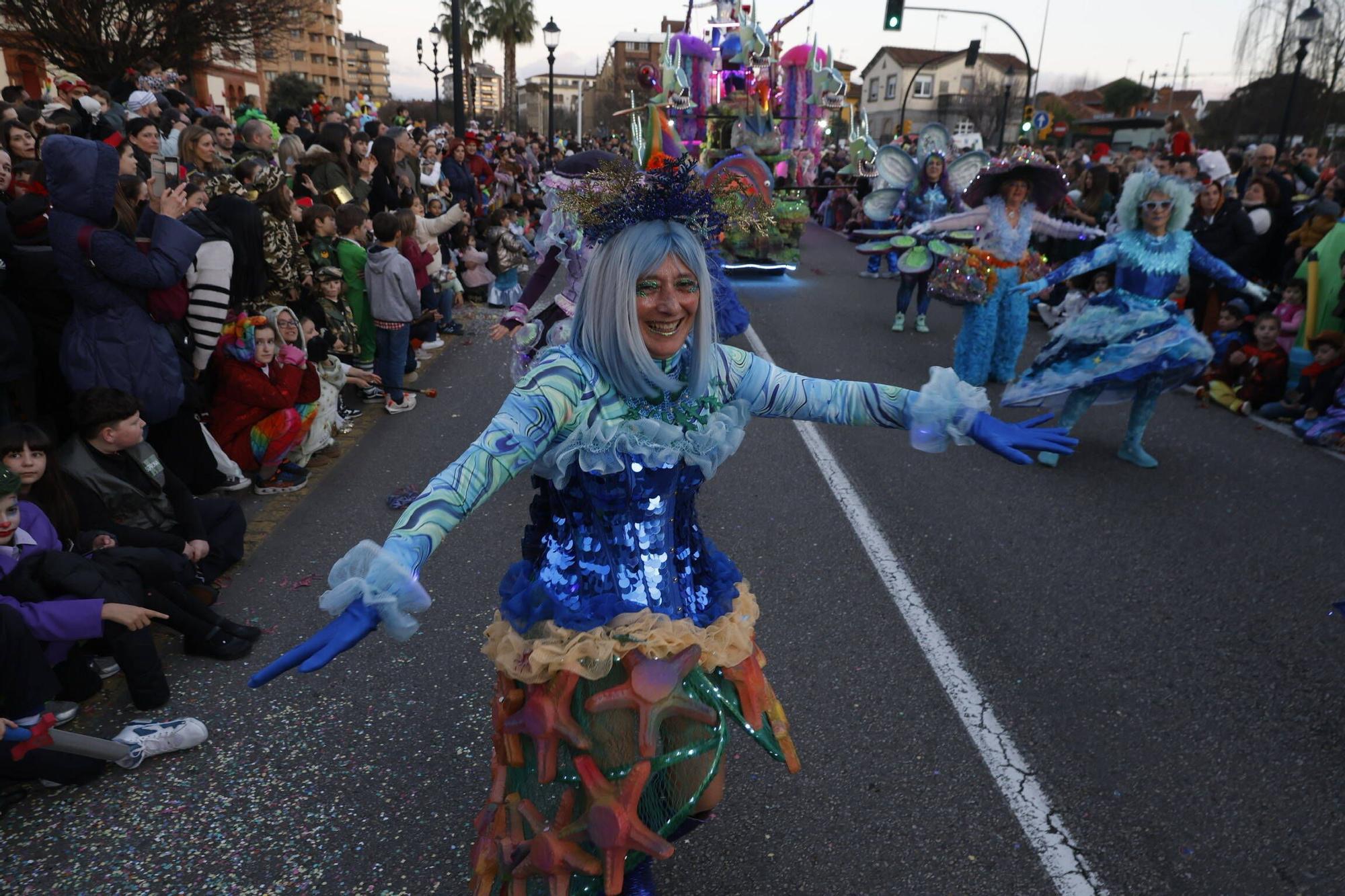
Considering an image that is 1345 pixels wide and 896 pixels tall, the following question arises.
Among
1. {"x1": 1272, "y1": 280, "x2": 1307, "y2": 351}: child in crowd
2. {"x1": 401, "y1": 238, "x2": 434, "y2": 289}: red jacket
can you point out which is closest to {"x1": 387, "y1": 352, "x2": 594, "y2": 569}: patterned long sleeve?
{"x1": 401, "y1": 238, "x2": 434, "y2": 289}: red jacket

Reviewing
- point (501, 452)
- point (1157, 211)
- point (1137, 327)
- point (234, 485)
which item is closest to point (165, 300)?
point (234, 485)

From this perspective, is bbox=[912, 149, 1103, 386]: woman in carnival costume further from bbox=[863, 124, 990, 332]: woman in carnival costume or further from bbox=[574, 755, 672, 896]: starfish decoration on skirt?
bbox=[574, 755, 672, 896]: starfish decoration on skirt

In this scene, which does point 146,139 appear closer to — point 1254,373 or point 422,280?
point 422,280

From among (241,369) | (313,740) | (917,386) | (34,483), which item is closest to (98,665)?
(34,483)

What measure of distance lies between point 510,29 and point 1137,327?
1912 inches

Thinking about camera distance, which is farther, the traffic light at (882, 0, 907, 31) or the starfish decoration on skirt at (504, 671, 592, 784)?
the traffic light at (882, 0, 907, 31)

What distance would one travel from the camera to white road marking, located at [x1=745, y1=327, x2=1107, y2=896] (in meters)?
2.80

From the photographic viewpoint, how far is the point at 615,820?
1.98 m

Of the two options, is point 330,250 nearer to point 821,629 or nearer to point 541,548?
point 821,629

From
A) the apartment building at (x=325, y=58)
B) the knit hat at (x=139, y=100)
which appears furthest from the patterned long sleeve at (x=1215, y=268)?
the apartment building at (x=325, y=58)

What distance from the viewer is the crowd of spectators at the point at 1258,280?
24.3ft

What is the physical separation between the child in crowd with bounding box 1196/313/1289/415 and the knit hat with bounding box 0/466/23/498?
8.72 meters

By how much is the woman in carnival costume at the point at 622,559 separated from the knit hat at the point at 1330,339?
678 centimetres

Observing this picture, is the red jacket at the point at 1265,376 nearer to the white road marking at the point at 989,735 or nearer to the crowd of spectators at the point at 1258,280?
the crowd of spectators at the point at 1258,280
